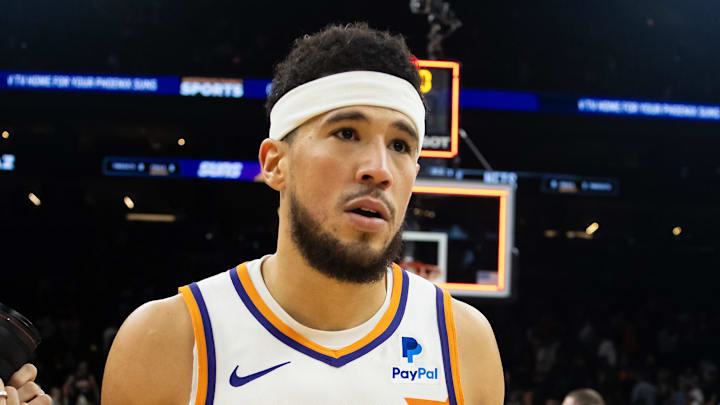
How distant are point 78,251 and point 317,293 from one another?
50.5ft

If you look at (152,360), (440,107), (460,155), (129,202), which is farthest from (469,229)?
(129,202)

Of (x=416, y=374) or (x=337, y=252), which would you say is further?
(x=416, y=374)

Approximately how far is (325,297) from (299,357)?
Result: 15cm

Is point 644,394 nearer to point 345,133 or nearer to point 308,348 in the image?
point 308,348

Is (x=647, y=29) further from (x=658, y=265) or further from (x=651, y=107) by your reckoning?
(x=658, y=265)

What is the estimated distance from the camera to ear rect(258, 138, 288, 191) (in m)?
1.88

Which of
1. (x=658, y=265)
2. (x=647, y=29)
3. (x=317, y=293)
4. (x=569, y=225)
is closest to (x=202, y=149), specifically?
(x=569, y=225)

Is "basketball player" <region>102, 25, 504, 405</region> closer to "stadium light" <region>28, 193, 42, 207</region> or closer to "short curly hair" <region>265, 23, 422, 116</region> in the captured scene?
"short curly hair" <region>265, 23, 422, 116</region>

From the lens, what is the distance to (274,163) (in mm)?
1913

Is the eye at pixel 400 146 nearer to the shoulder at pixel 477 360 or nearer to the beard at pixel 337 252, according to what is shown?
the beard at pixel 337 252

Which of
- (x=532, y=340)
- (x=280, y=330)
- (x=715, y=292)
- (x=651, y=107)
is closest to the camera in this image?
(x=280, y=330)

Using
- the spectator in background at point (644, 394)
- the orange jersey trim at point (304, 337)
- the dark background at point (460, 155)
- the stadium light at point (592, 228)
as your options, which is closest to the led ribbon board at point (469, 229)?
the orange jersey trim at point (304, 337)

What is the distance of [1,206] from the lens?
16.0m

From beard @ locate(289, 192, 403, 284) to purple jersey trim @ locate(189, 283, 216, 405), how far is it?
0.25 meters
